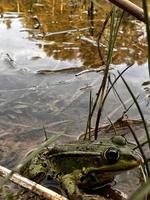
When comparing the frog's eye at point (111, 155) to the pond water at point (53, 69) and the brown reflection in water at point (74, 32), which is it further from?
the brown reflection in water at point (74, 32)

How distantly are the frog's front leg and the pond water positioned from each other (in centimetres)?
55

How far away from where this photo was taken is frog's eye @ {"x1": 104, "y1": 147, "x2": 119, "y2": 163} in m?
2.73

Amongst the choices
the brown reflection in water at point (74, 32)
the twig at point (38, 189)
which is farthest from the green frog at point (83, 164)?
the brown reflection in water at point (74, 32)

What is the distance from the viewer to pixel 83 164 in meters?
2.88

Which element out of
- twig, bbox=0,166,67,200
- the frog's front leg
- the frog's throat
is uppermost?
twig, bbox=0,166,67,200

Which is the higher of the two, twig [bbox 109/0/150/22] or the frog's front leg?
twig [bbox 109/0/150/22]

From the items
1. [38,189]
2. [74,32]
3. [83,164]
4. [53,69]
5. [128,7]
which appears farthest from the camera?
[74,32]

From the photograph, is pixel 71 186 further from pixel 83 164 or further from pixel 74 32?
pixel 74 32

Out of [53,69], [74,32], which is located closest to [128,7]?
[53,69]

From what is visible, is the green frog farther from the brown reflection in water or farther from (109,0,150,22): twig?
the brown reflection in water

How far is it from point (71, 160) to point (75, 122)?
1.26m

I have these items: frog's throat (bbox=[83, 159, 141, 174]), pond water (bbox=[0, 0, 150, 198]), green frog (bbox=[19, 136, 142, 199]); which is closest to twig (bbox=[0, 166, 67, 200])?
green frog (bbox=[19, 136, 142, 199])

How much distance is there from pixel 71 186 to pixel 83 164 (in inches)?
8.1

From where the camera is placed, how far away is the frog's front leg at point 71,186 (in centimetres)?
271
